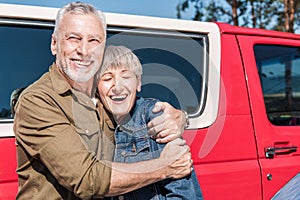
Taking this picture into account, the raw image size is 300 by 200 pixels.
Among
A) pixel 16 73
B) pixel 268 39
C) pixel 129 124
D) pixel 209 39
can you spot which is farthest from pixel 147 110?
pixel 268 39

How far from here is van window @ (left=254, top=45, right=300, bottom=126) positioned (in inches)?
129

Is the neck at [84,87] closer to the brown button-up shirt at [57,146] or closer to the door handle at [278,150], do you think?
the brown button-up shirt at [57,146]

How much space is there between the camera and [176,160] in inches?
68.7

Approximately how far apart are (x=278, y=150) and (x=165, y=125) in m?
1.23

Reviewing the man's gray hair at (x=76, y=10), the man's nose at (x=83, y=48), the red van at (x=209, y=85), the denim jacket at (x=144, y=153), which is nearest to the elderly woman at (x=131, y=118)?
the denim jacket at (x=144, y=153)

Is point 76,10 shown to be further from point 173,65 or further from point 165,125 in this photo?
point 173,65

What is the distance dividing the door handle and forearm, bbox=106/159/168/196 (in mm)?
1194

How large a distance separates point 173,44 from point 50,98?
1.15 metres

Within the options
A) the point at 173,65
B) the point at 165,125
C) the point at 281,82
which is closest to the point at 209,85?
the point at 173,65

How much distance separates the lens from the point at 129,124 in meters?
1.89


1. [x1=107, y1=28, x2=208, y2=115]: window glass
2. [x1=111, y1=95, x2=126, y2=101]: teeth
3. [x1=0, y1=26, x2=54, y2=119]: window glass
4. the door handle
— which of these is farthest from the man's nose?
the door handle

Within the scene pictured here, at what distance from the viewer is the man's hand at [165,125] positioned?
71.1 inches

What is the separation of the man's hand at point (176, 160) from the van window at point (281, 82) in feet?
4.96

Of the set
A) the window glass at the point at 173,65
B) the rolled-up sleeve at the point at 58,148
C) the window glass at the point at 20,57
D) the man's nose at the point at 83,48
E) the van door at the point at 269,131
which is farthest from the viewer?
the van door at the point at 269,131
